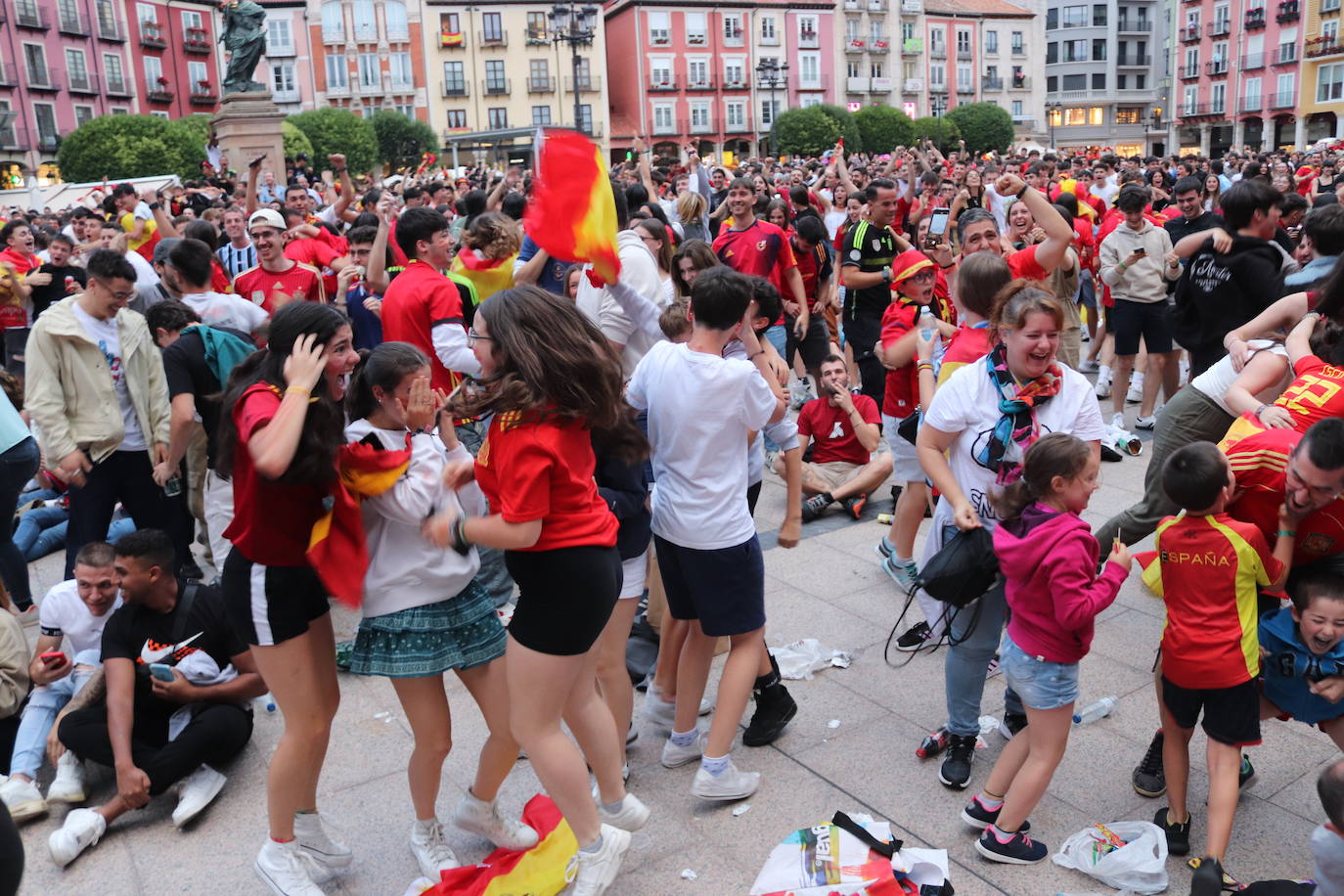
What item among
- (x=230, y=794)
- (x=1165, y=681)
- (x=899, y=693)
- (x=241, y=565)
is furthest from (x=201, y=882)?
(x=1165, y=681)

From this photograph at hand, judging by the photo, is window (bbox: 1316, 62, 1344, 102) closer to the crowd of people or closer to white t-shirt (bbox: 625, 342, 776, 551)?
the crowd of people

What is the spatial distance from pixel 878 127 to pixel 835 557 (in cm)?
5441

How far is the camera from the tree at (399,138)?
162 ft

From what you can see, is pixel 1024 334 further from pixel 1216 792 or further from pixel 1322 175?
pixel 1322 175

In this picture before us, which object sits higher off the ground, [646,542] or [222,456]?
[222,456]

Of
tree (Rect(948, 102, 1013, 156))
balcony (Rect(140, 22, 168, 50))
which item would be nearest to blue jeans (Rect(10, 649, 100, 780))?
balcony (Rect(140, 22, 168, 50))

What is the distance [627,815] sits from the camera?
326cm

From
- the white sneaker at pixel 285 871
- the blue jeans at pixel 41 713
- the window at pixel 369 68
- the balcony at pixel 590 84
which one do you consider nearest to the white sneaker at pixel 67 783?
the blue jeans at pixel 41 713

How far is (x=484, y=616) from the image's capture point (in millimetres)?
3146

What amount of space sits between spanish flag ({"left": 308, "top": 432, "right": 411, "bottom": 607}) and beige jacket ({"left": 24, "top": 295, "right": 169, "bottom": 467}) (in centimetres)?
297

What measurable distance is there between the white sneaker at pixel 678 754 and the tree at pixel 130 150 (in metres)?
31.3

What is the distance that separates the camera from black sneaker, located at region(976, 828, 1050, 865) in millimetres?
3168

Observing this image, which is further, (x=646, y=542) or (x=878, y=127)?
(x=878, y=127)

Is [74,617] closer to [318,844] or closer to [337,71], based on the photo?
[318,844]
